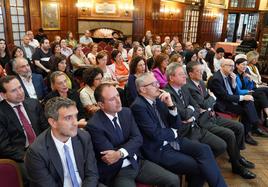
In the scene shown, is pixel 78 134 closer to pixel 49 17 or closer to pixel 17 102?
pixel 17 102

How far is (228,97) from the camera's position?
3.68 meters

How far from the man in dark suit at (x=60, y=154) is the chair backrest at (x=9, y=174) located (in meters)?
0.14

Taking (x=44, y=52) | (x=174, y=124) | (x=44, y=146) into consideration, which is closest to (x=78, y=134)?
(x=44, y=146)

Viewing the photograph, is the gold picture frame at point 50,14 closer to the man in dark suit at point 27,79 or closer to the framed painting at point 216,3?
the man in dark suit at point 27,79

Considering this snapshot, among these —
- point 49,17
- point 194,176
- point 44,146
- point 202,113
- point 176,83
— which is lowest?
point 194,176

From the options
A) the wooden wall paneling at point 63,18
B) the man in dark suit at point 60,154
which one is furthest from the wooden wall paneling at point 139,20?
the man in dark suit at point 60,154

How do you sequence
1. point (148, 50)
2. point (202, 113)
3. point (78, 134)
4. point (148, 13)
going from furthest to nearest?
point (148, 13) → point (148, 50) → point (202, 113) → point (78, 134)

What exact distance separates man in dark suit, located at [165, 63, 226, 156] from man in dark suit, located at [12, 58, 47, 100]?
176cm

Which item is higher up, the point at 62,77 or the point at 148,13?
the point at 148,13

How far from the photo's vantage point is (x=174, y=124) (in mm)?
2551

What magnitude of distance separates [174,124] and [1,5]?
7.86 metres

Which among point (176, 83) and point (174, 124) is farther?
point (176, 83)

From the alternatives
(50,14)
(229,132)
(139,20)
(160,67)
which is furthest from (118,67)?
(139,20)

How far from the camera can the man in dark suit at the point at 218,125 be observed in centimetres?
309
